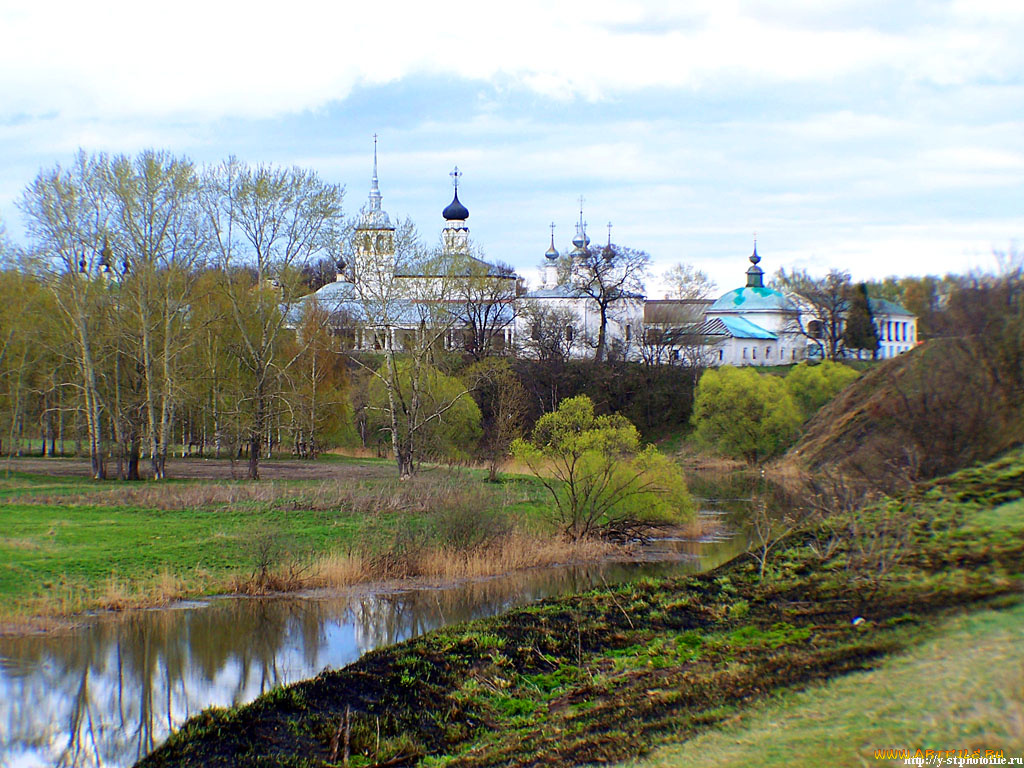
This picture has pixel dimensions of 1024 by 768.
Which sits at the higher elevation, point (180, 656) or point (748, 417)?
point (748, 417)

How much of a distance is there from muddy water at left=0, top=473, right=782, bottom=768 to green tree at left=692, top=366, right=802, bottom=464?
28.0 metres

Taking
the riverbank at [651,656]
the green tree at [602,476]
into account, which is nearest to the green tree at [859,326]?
the green tree at [602,476]

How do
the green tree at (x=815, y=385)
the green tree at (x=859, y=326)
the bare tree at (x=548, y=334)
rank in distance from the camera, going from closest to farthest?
the green tree at (x=815, y=385) → the bare tree at (x=548, y=334) → the green tree at (x=859, y=326)

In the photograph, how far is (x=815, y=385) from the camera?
52.3m

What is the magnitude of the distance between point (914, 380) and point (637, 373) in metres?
31.6

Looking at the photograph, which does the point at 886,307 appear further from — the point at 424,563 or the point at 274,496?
the point at 424,563

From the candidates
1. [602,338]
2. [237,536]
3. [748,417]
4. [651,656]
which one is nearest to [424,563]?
[237,536]

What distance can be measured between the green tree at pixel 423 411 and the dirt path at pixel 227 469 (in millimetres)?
1906

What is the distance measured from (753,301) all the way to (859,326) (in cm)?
1563

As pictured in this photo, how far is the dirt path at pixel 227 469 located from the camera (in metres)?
33.5

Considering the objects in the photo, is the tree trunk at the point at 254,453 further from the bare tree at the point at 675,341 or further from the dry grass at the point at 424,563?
the bare tree at the point at 675,341

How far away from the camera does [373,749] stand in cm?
1022

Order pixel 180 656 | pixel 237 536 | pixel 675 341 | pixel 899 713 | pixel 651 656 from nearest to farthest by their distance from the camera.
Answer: pixel 899 713 < pixel 651 656 < pixel 180 656 < pixel 237 536 < pixel 675 341

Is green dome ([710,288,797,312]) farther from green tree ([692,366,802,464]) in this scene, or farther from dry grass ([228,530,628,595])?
dry grass ([228,530,628,595])
